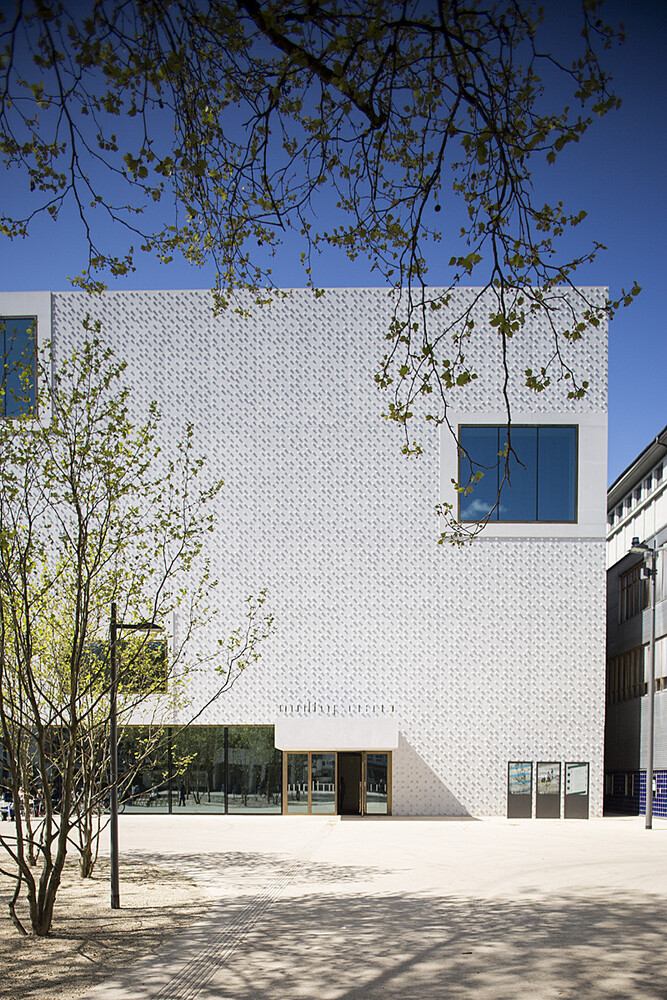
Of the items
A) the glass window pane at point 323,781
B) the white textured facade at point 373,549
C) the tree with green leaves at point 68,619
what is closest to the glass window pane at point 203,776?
the white textured facade at point 373,549

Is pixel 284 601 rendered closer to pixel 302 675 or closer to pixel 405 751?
pixel 302 675

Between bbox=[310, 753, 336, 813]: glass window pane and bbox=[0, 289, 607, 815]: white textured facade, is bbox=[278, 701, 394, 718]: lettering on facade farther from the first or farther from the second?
bbox=[310, 753, 336, 813]: glass window pane

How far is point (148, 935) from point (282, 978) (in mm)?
2608

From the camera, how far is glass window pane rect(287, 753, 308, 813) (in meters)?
31.9

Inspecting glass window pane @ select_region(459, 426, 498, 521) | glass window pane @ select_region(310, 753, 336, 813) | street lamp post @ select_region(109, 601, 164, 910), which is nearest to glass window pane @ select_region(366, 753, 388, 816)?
glass window pane @ select_region(310, 753, 336, 813)

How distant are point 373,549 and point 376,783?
7.63 m

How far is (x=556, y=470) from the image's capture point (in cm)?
3272

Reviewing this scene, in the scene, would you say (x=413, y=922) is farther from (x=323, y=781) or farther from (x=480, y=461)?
(x=480, y=461)

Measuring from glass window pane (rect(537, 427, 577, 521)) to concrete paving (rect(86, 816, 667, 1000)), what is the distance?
12.6m

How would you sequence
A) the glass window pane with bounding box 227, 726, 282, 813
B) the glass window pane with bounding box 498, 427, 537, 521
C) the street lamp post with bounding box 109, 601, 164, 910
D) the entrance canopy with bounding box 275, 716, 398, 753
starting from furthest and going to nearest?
the glass window pane with bounding box 498, 427, 537, 521, the glass window pane with bounding box 227, 726, 282, 813, the entrance canopy with bounding box 275, 716, 398, 753, the street lamp post with bounding box 109, 601, 164, 910

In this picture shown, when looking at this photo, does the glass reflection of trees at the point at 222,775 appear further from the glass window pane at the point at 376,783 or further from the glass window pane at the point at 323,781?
the glass window pane at the point at 376,783

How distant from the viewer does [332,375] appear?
3338 cm

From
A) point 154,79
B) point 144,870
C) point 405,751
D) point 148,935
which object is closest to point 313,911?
point 148,935

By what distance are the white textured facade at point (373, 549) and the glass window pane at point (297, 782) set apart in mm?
1508
